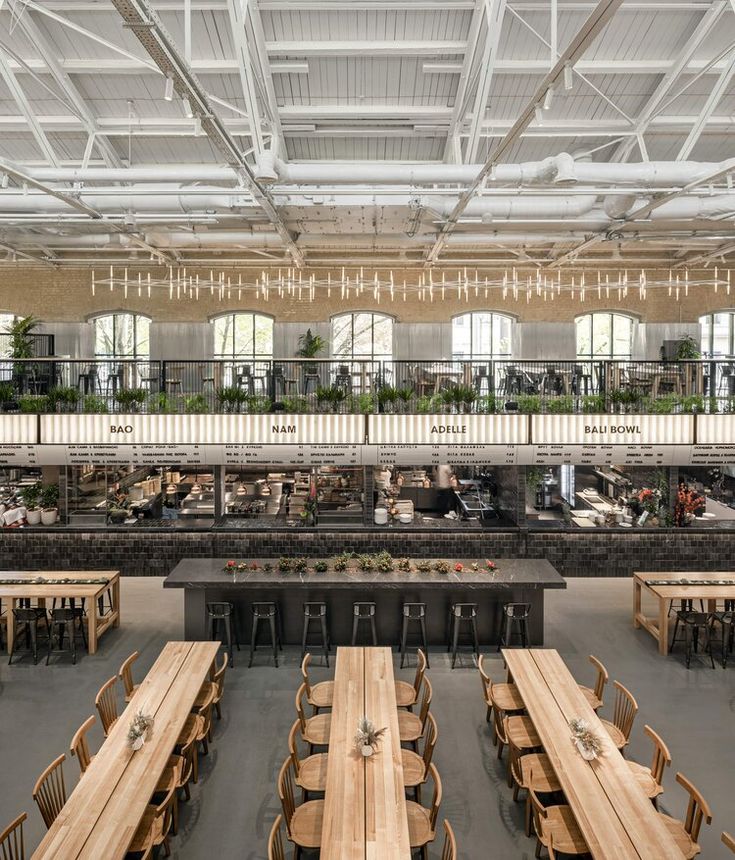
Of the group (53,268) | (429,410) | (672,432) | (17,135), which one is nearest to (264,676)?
(429,410)

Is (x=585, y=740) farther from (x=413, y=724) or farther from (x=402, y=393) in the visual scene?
(x=402, y=393)

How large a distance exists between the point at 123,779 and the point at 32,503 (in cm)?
919

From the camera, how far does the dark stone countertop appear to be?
8.55 metres

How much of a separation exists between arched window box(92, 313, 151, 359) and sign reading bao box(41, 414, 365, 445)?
7533 millimetres

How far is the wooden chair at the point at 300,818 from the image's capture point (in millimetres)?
4625

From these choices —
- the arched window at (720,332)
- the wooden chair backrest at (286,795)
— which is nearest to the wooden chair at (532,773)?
the wooden chair backrest at (286,795)

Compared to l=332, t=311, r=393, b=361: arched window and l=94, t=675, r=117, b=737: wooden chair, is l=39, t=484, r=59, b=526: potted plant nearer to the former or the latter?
l=94, t=675, r=117, b=737: wooden chair

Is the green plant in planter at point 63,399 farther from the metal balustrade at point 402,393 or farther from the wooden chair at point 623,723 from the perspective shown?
the wooden chair at point 623,723

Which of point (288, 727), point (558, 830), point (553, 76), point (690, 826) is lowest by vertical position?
point (288, 727)

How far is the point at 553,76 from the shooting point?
6.30 metres

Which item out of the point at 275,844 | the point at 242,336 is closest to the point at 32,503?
the point at 242,336

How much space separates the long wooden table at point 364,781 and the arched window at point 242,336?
43.6 feet

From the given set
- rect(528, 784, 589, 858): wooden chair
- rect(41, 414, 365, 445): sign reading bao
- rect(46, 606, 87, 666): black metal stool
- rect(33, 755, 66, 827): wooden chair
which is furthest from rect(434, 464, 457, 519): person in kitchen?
rect(33, 755, 66, 827): wooden chair

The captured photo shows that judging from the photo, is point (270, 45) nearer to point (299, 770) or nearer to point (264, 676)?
point (264, 676)
